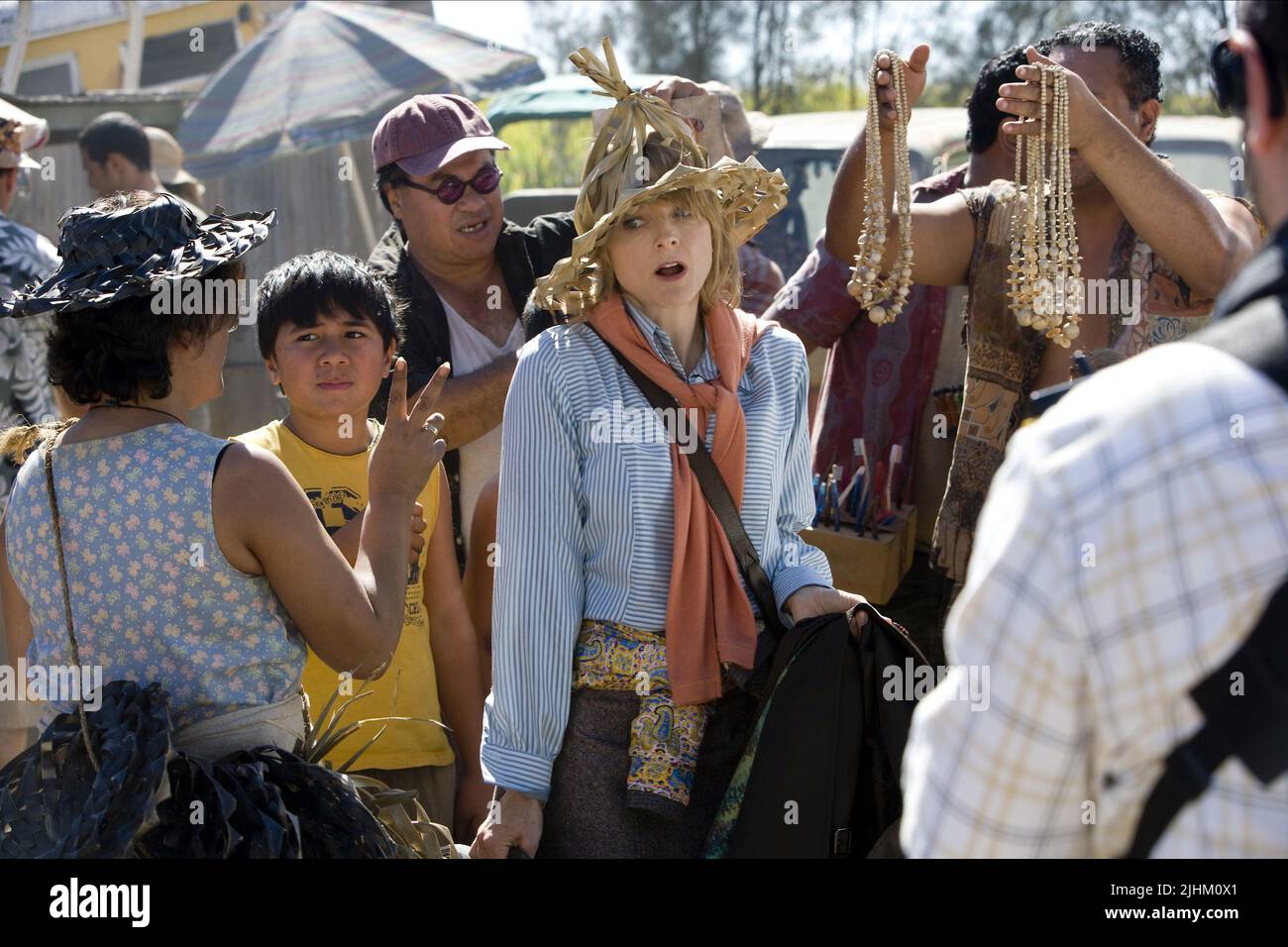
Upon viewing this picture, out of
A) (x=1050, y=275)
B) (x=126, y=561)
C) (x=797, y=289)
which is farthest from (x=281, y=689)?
(x=797, y=289)

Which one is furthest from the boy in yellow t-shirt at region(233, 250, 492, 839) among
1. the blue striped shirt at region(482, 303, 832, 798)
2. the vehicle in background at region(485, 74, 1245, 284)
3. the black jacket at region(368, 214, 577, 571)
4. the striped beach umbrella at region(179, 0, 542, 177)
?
the striped beach umbrella at region(179, 0, 542, 177)

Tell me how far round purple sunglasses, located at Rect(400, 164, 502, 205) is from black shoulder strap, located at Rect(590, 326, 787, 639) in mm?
1467

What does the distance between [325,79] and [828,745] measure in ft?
23.5

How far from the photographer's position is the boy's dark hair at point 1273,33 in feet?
4.26

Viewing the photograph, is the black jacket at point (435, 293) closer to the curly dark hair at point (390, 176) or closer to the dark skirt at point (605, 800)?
the curly dark hair at point (390, 176)

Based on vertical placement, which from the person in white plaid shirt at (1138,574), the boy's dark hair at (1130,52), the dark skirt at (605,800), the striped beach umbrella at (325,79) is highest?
the striped beach umbrella at (325,79)

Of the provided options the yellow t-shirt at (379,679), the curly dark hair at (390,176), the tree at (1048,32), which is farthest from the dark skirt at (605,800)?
the tree at (1048,32)

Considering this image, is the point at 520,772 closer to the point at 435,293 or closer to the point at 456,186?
the point at 435,293

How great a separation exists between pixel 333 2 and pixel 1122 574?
9.14 m

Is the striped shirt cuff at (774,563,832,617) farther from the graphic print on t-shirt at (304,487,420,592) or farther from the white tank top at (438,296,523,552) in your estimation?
the white tank top at (438,296,523,552)

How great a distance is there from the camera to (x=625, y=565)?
263cm

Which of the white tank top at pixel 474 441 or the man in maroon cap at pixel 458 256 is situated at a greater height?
the man in maroon cap at pixel 458 256

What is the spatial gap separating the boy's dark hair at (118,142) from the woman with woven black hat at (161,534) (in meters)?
4.96

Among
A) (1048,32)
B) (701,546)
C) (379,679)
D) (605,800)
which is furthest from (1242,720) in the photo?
(1048,32)
